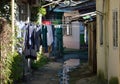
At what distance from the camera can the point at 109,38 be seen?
14516 millimetres

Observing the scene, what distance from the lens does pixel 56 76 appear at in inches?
759

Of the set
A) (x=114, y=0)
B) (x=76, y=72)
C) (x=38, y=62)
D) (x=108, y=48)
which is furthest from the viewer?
(x=38, y=62)

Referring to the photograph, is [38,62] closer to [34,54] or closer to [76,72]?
[76,72]

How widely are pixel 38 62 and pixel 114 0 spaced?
10681 mm

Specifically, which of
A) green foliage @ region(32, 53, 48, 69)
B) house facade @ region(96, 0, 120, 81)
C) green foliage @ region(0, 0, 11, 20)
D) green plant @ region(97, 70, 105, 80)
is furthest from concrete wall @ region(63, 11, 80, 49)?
green foliage @ region(0, 0, 11, 20)

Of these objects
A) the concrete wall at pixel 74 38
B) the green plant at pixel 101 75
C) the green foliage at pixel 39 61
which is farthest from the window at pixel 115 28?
the concrete wall at pixel 74 38

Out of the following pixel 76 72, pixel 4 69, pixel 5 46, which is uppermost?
pixel 5 46

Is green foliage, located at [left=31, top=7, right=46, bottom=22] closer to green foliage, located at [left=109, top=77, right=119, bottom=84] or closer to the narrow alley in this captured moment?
the narrow alley

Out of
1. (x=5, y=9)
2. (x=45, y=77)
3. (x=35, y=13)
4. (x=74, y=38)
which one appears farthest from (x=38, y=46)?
(x=74, y=38)

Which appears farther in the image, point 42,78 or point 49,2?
point 49,2

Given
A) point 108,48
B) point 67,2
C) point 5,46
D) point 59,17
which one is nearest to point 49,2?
point 67,2

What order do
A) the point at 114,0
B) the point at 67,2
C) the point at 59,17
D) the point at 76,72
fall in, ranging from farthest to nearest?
the point at 59,17
the point at 67,2
the point at 76,72
the point at 114,0

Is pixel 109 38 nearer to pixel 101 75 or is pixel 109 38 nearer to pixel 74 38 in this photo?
pixel 101 75

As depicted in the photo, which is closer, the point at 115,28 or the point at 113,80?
the point at 113,80
